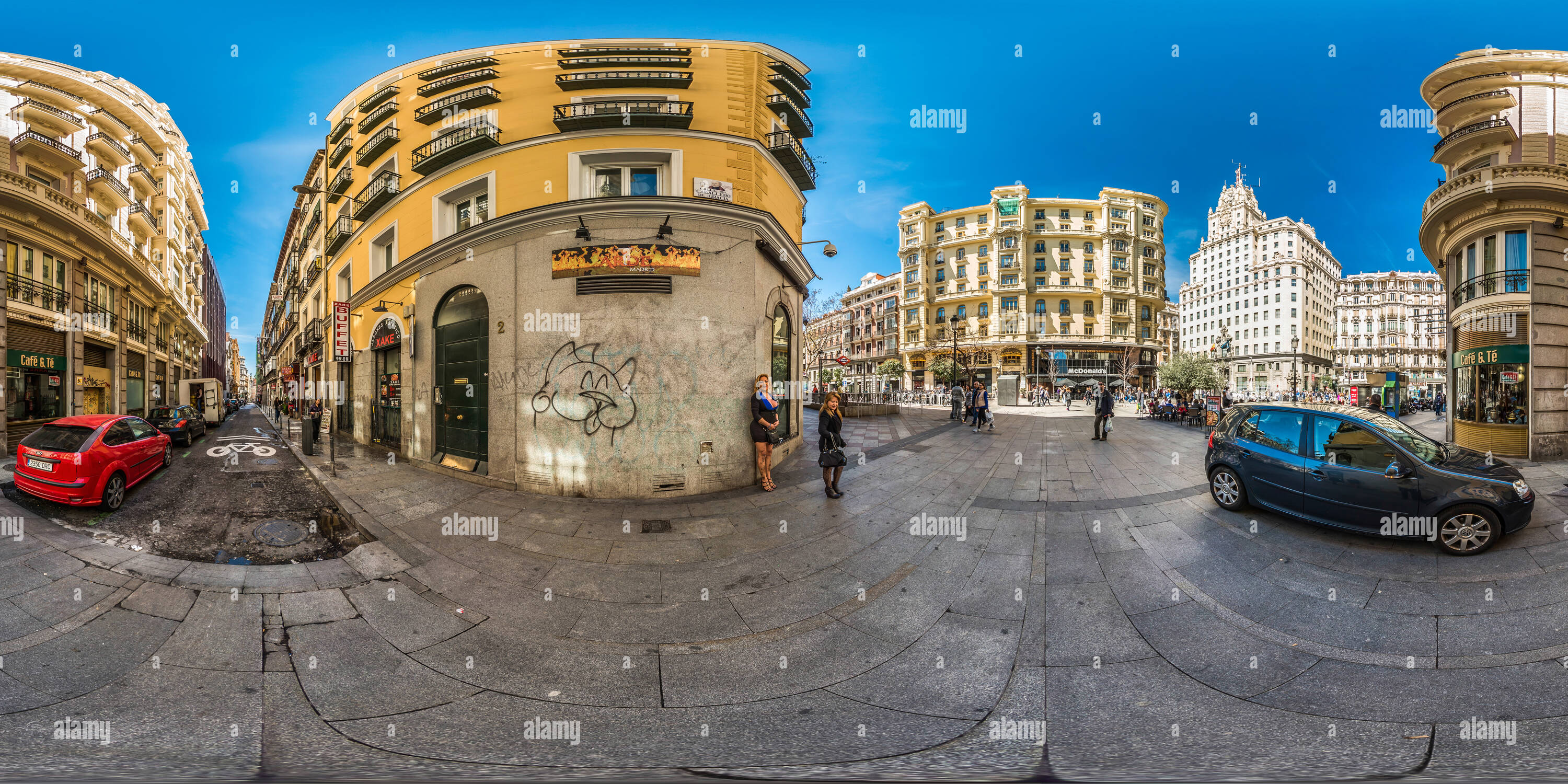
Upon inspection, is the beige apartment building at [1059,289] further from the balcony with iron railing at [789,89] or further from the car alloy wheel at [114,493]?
the car alloy wheel at [114,493]

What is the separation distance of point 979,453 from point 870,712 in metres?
9.35

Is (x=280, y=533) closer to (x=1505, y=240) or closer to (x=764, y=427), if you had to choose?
(x=764, y=427)

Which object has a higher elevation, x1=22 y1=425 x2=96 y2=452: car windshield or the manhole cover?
x1=22 y1=425 x2=96 y2=452: car windshield

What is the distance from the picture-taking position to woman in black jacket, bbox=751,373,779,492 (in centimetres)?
905

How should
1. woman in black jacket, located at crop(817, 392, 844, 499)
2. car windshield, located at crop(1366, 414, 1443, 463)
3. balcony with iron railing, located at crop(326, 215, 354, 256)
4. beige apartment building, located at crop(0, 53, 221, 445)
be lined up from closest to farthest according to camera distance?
car windshield, located at crop(1366, 414, 1443, 463), woman in black jacket, located at crop(817, 392, 844, 499), beige apartment building, located at crop(0, 53, 221, 445), balcony with iron railing, located at crop(326, 215, 354, 256)

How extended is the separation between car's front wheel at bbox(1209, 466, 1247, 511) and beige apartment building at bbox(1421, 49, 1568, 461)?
33.0 ft

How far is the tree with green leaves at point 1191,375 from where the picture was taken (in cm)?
4728

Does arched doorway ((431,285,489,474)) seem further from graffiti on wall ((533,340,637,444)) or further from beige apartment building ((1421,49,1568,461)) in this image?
beige apartment building ((1421,49,1568,461))

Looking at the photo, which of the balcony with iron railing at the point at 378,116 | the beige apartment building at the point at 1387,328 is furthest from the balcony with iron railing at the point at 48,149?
the beige apartment building at the point at 1387,328

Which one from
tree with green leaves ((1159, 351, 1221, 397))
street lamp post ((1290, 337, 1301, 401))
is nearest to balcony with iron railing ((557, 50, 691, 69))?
tree with green leaves ((1159, 351, 1221, 397))

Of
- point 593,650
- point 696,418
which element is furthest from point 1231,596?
point 696,418

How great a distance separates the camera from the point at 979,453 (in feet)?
38.6

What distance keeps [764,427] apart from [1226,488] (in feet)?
21.9

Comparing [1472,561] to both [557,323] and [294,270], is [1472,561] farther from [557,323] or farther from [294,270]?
[294,270]
